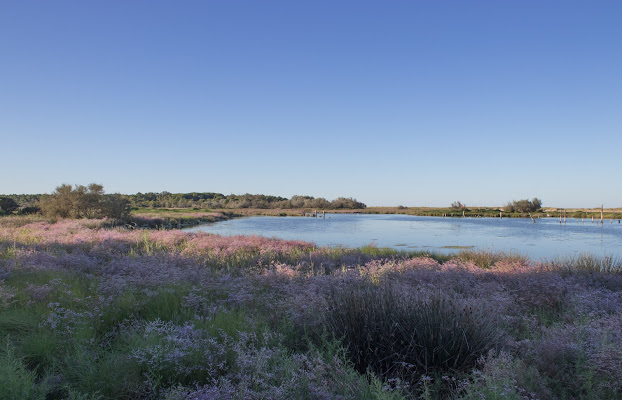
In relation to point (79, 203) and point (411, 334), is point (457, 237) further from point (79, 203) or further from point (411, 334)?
point (79, 203)

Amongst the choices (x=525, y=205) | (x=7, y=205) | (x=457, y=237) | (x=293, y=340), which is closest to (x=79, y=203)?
(x=7, y=205)

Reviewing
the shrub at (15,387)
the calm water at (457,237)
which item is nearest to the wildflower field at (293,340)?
the shrub at (15,387)

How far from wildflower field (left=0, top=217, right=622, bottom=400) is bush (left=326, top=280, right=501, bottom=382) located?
2 centimetres

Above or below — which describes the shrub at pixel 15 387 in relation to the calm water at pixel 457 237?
above

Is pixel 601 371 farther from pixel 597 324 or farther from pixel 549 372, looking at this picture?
pixel 597 324

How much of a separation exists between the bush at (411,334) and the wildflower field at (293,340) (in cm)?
2

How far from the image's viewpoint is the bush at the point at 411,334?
155 inches

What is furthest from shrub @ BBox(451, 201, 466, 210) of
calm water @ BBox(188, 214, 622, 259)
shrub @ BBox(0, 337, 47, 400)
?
shrub @ BBox(0, 337, 47, 400)

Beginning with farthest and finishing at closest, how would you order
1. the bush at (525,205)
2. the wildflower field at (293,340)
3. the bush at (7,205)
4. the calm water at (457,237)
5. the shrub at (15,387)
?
the bush at (525,205) < the bush at (7,205) < the calm water at (457,237) < the wildflower field at (293,340) < the shrub at (15,387)

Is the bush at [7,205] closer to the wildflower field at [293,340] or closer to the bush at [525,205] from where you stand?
the wildflower field at [293,340]

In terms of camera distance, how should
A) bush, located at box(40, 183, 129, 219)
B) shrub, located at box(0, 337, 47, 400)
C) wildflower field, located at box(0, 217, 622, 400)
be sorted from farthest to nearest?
bush, located at box(40, 183, 129, 219)
wildflower field, located at box(0, 217, 622, 400)
shrub, located at box(0, 337, 47, 400)

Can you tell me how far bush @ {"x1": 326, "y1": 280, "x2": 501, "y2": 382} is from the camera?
3934mm

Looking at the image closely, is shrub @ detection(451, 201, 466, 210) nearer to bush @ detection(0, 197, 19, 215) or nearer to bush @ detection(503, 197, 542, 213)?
bush @ detection(503, 197, 542, 213)

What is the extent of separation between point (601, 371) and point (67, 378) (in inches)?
196
